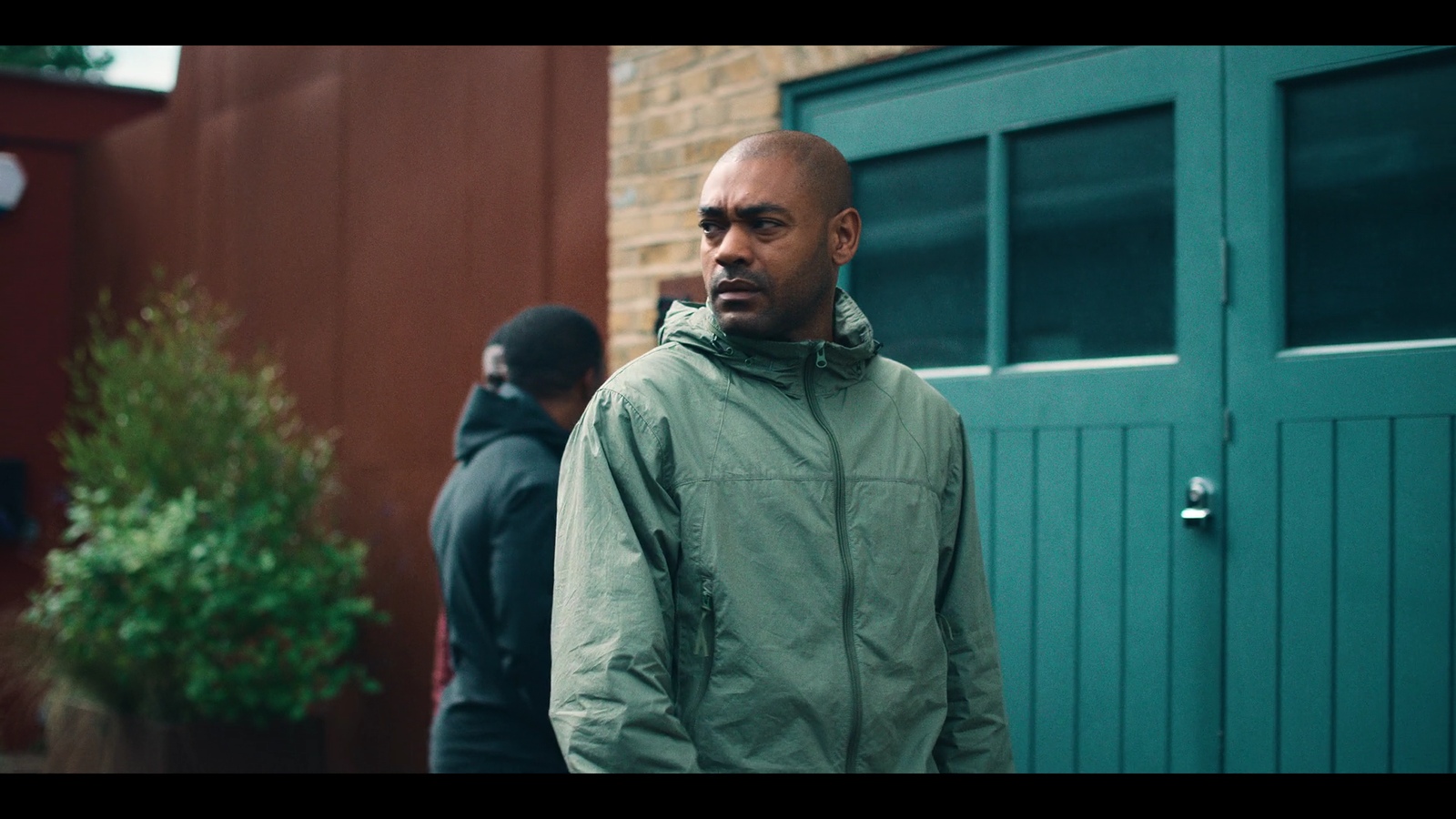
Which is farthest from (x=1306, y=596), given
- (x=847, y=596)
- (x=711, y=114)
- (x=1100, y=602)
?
(x=711, y=114)

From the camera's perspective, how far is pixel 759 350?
2.11 meters

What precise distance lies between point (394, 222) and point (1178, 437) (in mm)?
4073

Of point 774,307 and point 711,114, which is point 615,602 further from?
point 711,114

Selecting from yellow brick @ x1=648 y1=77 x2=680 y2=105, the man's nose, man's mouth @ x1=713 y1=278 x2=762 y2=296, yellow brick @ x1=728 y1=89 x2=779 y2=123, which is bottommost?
man's mouth @ x1=713 y1=278 x2=762 y2=296

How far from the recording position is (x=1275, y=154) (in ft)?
10.7

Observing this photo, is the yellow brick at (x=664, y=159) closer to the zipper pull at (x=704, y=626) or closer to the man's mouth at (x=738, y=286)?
the man's mouth at (x=738, y=286)

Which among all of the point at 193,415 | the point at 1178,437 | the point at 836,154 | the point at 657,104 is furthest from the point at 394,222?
the point at 836,154

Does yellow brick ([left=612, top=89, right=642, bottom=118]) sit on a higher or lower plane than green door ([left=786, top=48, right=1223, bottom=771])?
higher

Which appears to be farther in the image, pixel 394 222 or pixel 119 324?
pixel 119 324

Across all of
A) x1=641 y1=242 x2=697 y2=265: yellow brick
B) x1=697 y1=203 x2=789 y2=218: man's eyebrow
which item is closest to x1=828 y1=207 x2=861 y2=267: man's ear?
x1=697 y1=203 x2=789 y2=218: man's eyebrow

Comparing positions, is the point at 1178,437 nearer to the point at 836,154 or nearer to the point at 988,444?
the point at 988,444

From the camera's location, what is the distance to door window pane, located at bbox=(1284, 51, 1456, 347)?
3049mm

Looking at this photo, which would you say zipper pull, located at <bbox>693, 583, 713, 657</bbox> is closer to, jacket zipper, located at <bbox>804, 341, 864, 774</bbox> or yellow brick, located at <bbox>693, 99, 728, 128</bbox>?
jacket zipper, located at <bbox>804, 341, 864, 774</bbox>
